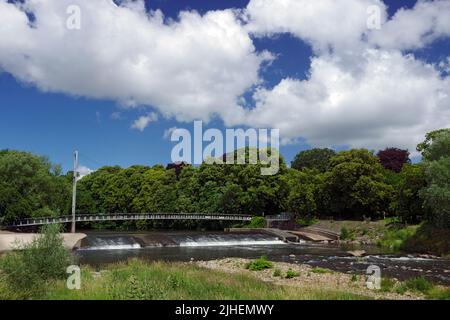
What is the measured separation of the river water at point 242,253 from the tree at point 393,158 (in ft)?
133

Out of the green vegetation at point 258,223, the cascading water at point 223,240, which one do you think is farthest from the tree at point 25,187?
the green vegetation at point 258,223

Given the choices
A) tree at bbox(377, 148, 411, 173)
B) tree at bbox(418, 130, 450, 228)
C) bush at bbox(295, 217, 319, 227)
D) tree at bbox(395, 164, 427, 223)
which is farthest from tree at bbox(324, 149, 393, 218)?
tree at bbox(377, 148, 411, 173)

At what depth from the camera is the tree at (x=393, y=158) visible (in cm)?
9238

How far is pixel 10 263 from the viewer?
1817 cm

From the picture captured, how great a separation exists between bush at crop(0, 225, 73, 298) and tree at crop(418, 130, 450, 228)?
31.3 meters

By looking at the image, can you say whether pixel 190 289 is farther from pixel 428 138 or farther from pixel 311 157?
pixel 311 157

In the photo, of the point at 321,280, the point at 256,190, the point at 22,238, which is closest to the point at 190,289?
the point at 321,280

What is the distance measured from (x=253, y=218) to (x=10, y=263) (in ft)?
198

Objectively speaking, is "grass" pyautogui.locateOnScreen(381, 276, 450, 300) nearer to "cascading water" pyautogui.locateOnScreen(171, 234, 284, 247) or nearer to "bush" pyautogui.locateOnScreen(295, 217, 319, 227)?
"cascading water" pyautogui.locateOnScreen(171, 234, 284, 247)

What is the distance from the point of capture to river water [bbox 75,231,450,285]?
33.4 metres

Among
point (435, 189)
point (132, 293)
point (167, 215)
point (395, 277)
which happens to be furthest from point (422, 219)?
point (132, 293)

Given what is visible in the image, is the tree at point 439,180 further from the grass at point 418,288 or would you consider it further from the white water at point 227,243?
the white water at point 227,243

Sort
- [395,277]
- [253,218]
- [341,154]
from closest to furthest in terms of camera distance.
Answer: [395,277] < [341,154] < [253,218]
